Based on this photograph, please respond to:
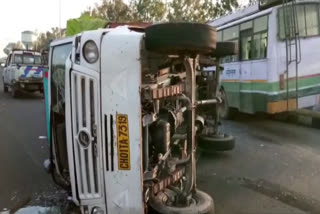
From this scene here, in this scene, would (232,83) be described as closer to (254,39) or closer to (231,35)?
(231,35)

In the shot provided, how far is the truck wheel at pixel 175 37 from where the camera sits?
255cm

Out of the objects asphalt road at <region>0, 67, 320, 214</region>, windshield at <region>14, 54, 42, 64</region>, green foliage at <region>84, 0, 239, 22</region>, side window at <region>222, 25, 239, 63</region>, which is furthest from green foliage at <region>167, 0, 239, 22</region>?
asphalt road at <region>0, 67, 320, 214</region>

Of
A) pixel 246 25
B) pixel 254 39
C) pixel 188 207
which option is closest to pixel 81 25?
pixel 188 207

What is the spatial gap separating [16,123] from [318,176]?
7.58m

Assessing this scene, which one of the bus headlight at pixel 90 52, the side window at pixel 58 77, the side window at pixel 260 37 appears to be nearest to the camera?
the bus headlight at pixel 90 52

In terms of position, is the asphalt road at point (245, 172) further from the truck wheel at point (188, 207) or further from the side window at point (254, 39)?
the side window at point (254, 39)

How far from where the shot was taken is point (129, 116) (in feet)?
8.51

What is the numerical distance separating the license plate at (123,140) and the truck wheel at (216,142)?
10.5 ft

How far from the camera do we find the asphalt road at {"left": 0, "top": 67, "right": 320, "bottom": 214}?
4.07 m

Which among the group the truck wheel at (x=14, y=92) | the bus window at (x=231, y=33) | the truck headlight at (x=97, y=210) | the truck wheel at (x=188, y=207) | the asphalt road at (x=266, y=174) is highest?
the bus window at (x=231, y=33)

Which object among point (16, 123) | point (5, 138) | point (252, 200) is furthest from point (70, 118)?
point (16, 123)

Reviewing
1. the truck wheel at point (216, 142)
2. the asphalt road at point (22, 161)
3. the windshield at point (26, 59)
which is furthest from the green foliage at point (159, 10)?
the truck wheel at point (216, 142)

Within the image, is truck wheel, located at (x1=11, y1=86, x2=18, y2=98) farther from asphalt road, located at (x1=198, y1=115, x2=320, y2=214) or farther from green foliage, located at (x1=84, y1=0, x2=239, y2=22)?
asphalt road, located at (x1=198, y1=115, x2=320, y2=214)

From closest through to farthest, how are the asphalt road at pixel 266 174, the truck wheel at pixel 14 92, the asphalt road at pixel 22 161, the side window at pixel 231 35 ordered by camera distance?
the asphalt road at pixel 266 174, the asphalt road at pixel 22 161, the side window at pixel 231 35, the truck wheel at pixel 14 92
